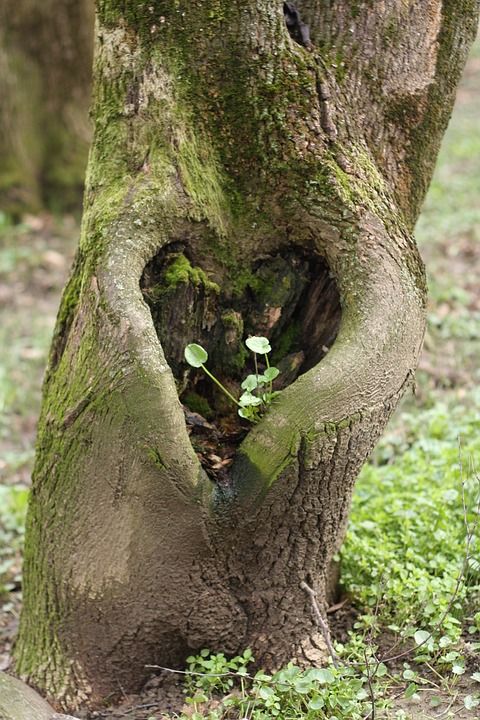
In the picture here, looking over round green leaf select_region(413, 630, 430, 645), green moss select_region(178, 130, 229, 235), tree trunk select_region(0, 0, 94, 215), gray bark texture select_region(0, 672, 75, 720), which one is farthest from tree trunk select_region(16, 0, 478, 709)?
tree trunk select_region(0, 0, 94, 215)

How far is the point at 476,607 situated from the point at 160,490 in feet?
4.03

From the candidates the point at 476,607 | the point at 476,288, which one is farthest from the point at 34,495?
the point at 476,288

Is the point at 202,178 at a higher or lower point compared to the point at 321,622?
higher

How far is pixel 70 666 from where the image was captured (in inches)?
106

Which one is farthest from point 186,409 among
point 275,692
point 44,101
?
point 44,101

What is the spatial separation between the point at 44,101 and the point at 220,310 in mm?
6317

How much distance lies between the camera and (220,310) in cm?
278

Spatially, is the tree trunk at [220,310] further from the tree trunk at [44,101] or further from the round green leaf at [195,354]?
the tree trunk at [44,101]

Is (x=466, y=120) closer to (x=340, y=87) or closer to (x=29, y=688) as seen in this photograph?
(x=340, y=87)

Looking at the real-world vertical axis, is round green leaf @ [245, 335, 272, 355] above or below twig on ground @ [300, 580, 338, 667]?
above

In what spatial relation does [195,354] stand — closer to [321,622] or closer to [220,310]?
[220,310]

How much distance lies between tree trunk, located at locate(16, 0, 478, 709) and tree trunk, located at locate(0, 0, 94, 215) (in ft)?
18.8

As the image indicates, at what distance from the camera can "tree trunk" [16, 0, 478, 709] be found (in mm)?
2406

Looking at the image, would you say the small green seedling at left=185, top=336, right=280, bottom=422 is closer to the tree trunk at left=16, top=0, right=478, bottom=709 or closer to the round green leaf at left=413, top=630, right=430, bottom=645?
the tree trunk at left=16, top=0, right=478, bottom=709
